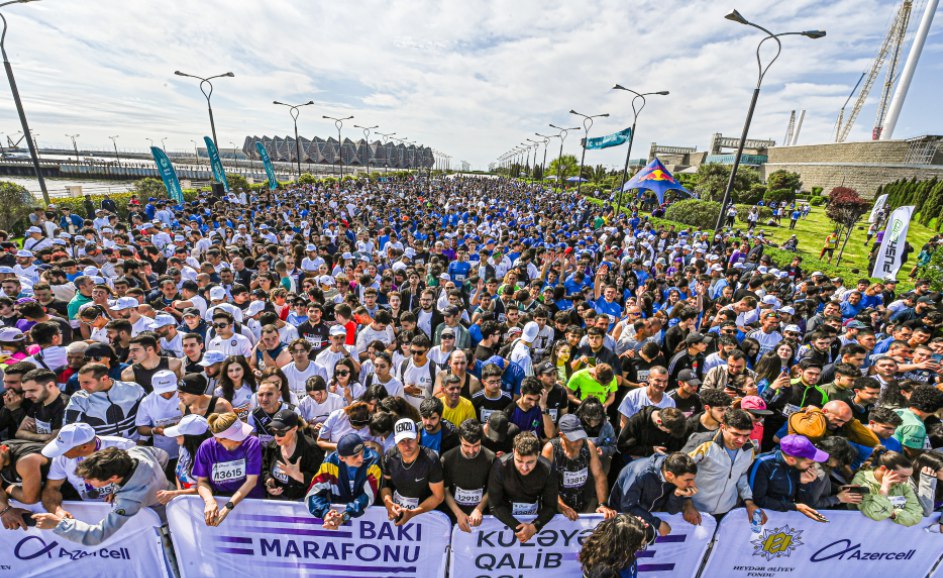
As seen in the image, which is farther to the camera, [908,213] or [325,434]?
[908,213]

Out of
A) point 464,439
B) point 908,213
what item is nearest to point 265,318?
point 464,439

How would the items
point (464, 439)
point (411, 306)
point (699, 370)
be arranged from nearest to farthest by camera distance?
point (464, 439)
point (699, 370)
point (411, 306)

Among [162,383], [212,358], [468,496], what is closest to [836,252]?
[468,496]

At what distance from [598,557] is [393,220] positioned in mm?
14941

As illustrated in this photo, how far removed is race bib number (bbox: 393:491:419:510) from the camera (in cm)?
346

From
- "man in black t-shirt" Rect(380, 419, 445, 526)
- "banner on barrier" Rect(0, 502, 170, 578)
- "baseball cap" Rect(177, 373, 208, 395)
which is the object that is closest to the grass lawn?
"man in black t-shirt" Rect(380, 419, 445, 526)

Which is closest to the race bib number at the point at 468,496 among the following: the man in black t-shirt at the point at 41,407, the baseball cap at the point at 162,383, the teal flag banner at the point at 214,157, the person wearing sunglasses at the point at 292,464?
the person wearing sunglasses at the point at 292,464

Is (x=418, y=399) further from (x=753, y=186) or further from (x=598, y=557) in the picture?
(x=753, y=186)

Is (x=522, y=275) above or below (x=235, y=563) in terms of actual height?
above

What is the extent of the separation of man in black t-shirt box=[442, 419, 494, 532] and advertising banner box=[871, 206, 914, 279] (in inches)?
562

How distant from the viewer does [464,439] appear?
3357mm

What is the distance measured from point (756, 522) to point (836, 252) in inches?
898

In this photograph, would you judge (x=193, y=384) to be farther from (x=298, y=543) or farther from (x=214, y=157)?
(x=214, y=157)

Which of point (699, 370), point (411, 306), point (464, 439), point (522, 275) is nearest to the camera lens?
point (464, 439)
